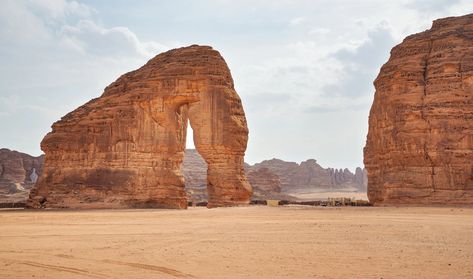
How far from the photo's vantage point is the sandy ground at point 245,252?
8.71 metres

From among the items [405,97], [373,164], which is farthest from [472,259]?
[373,164]

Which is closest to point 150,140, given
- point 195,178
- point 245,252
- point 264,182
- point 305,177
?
point 245,252

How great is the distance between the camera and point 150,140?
3519 centimetres

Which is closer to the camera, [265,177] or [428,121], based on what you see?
[428,121]

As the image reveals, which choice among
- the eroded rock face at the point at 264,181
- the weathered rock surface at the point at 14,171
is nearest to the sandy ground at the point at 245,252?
the eroded rock face at the point at 264,181

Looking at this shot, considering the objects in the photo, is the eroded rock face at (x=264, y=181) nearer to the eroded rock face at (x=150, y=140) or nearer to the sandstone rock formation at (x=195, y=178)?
the sandstone rock formation at (x=195, y=178)

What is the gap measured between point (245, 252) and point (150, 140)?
82.3ft

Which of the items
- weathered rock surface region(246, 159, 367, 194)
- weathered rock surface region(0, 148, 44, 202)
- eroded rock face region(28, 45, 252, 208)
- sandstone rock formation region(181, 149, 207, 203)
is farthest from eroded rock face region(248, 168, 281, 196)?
eroded rock face region(28, 45, 252, 208)

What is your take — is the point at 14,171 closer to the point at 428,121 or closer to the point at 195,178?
the point at 195,178

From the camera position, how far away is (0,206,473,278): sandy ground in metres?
8.71

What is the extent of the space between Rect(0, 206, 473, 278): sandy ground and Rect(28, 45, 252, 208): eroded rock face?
17508mm

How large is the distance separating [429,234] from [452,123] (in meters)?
19.2

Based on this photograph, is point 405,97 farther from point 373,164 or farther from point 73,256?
point 73,256

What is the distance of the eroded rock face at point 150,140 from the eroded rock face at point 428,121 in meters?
10.5
